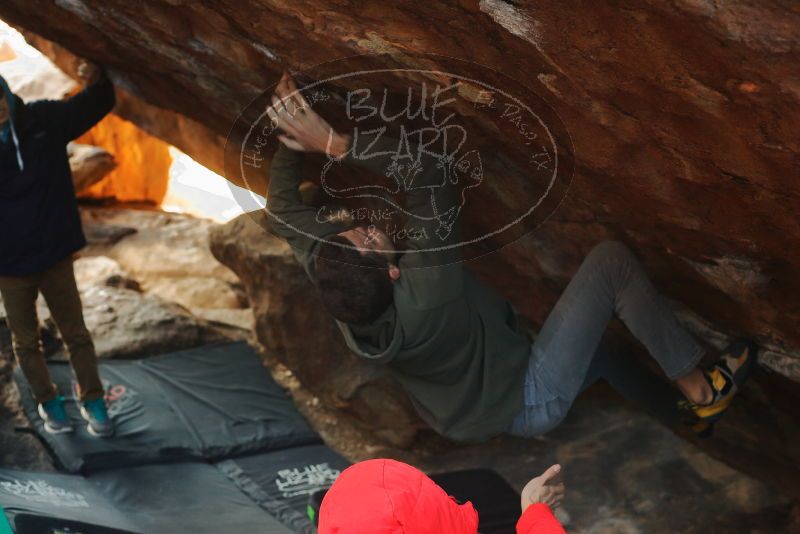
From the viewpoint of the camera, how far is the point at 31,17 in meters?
3.44

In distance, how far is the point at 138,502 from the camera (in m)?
3.32

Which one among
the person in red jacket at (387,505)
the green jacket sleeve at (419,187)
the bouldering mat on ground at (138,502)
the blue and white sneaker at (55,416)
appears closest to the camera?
the person in red jacket at (387,505)

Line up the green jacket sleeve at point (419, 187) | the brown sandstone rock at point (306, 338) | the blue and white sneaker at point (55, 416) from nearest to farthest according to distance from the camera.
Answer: the green jacket sleeve at point (419, 187) < the blue and white sneaker at point (55, 416) < the brown sandstone rock at point (306, 338)

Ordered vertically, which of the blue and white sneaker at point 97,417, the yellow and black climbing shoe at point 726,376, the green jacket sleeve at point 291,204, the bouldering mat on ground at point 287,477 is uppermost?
the green jacket sleeve at point 291,204

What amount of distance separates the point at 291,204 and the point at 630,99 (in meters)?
0.81

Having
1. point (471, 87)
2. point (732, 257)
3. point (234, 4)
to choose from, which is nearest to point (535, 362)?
point (732, 257)

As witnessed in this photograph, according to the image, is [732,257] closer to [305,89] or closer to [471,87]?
[471,87]

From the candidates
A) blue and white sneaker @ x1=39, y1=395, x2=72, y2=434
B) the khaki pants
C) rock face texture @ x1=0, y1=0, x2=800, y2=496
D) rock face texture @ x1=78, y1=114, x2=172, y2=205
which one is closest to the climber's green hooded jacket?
rock face texture @ x1=0, y1=0, x2=800, y2=496

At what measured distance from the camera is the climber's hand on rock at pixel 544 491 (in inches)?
79.8

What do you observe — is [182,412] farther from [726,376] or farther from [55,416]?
[726,376]

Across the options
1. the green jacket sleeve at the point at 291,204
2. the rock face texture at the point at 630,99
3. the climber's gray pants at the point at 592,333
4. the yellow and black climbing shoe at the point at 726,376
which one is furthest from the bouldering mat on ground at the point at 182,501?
the yellow and black climbing shoe at the point at 726,376

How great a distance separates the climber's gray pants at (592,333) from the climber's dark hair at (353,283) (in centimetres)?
55

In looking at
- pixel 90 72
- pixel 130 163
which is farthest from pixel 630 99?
Answer: pixel 130 163

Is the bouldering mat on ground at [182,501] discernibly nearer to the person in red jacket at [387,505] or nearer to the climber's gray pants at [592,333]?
the climber's gray pants at [592,333]
